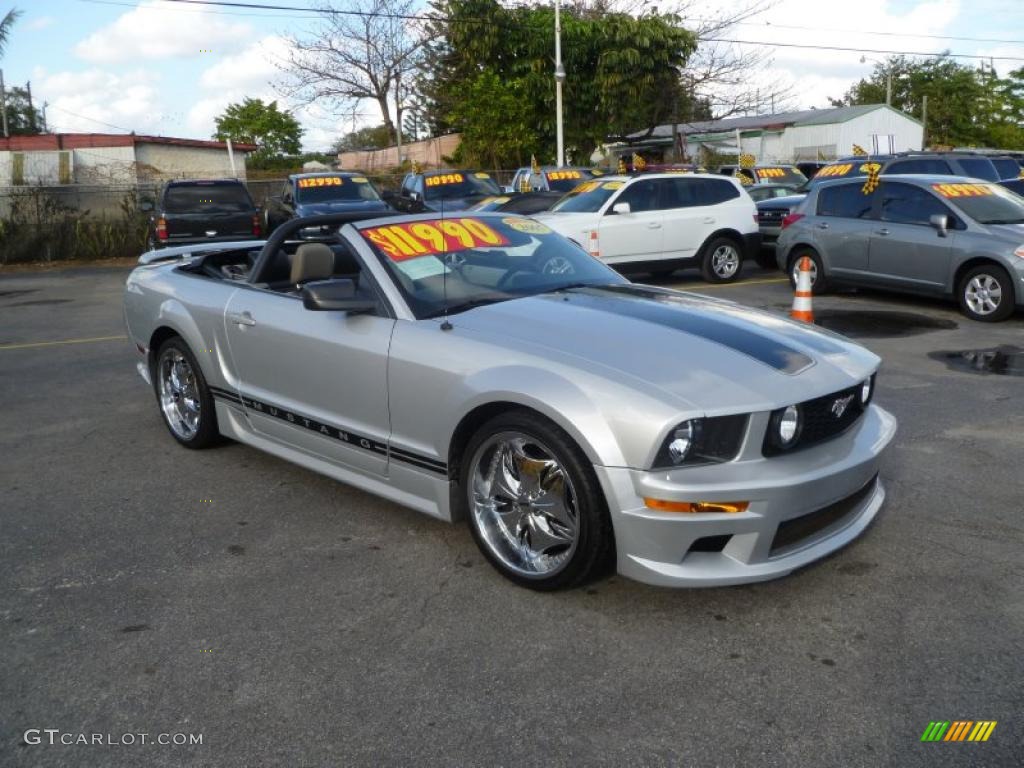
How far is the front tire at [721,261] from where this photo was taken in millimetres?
13688

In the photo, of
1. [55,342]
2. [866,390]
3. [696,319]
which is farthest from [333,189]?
[866,390]

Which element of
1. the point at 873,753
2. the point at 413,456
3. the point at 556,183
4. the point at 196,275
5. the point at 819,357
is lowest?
the point at 873,753

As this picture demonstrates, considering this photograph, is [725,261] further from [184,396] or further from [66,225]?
[66,225]

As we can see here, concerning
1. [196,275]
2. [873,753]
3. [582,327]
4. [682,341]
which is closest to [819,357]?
[682,341]

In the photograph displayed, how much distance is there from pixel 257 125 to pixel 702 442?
5920 cm

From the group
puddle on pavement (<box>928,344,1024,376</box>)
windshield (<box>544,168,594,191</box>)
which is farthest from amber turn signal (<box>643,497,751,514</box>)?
windshield (<box>544,168,594,191</box>)

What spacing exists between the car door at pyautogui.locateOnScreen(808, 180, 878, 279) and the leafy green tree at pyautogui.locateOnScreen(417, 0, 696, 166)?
22523 mm

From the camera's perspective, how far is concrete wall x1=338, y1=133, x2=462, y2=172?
40.2m

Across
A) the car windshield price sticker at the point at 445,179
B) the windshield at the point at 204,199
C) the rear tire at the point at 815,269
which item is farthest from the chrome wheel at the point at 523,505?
the car windshield price sticker at the point at 445,179

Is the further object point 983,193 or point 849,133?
point 849,133

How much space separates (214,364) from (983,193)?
30.0 ft

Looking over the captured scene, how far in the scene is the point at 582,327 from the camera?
387 cm

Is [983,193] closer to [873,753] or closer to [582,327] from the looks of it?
[582,327]

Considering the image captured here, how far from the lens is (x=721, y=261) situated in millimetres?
13828
